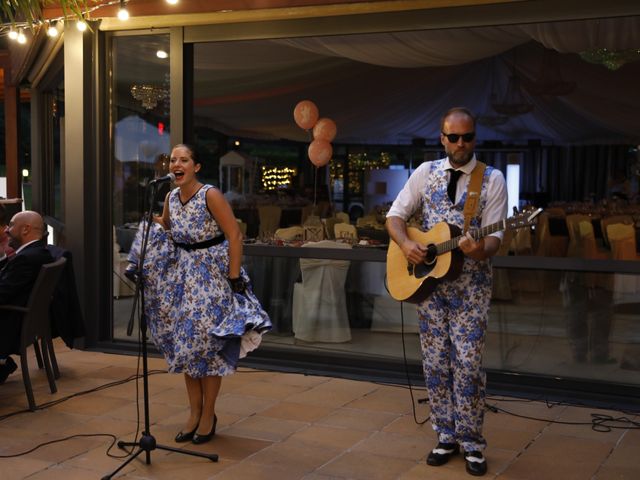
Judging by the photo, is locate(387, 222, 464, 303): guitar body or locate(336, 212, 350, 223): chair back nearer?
locate(387, 222, 464, 303): guitar body

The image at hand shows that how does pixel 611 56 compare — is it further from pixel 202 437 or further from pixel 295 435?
pixel 202 437

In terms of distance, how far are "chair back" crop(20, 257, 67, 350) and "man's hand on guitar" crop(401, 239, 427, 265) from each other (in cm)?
246

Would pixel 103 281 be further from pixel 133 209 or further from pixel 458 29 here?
pixel 458 29

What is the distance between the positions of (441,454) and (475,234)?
3.89ft

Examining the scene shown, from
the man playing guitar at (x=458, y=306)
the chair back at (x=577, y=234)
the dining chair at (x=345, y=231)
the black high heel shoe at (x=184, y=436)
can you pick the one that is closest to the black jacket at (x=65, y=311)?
the black high heel shoe at (x=184, y=436)

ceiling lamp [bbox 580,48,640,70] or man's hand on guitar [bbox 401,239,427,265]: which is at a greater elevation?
ceiling lamp [bbox 580,48,640,70]

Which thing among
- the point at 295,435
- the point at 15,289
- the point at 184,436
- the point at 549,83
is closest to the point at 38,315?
the point at 15,289

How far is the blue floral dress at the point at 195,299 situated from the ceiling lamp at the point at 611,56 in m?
3.14

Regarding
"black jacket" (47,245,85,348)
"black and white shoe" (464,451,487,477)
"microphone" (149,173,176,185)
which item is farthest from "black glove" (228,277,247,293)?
"black jacket" (47,245,85,348)

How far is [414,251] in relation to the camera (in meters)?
4.42

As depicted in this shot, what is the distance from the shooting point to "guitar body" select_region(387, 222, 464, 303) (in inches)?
170

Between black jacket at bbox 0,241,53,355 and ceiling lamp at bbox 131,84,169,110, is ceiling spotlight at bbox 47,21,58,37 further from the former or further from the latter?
black jacket at bbox 0,241,53,355

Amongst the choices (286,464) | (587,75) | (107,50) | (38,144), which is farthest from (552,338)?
(38,144)

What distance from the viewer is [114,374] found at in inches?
260
